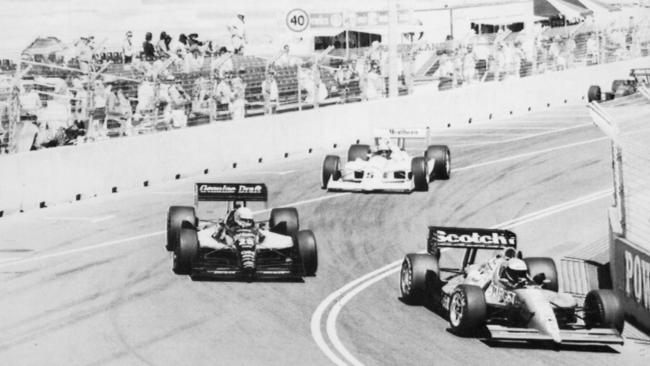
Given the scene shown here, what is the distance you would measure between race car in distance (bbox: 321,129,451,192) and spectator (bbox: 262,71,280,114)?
232 inches

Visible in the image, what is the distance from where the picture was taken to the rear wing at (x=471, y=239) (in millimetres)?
14969

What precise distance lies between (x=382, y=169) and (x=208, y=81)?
6.03 m

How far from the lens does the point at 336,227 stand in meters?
20.4

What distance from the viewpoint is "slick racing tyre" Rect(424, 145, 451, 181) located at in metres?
25.0

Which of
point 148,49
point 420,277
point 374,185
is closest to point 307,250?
point 420,277

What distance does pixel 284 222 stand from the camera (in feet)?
57.4

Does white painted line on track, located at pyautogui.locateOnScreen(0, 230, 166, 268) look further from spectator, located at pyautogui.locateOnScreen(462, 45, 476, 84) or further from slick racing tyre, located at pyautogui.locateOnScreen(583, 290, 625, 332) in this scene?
spectator, located at pyautogui.locateOnScreen(462, 45, 476, 84)

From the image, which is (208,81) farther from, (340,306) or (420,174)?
(340,306)

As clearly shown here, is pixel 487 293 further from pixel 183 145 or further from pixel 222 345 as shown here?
pixel 183 145

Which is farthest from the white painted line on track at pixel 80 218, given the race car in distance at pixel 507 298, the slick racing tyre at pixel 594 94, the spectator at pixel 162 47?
the slick racing tyre at pixel 594 94

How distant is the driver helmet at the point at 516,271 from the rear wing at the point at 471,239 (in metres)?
1.17

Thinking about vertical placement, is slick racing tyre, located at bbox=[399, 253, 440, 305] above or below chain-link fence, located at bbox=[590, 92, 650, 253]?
below

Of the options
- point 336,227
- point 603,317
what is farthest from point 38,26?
point 603,317

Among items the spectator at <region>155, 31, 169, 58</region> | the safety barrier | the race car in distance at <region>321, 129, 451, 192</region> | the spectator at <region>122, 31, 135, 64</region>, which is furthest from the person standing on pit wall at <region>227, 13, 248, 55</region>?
the race car in distance at <region>321, 129, 451, 192</region>
